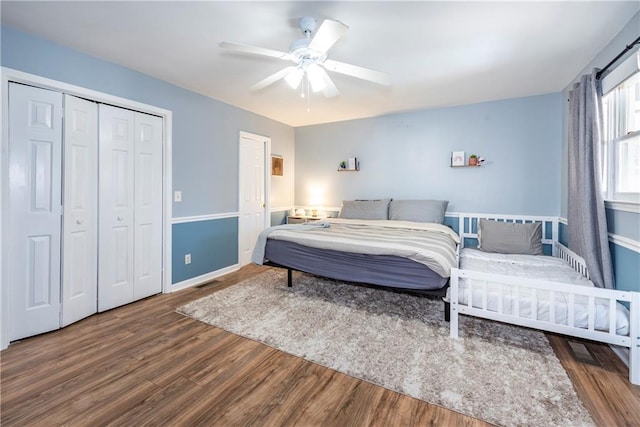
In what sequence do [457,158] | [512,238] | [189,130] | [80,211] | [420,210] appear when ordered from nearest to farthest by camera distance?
[80,211] < [512,238] < [189,130] < [420,210] < [457,158]

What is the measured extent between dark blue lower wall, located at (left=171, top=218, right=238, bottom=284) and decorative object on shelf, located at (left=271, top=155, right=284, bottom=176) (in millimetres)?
1197

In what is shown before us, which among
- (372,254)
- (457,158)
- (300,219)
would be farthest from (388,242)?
(300,219)

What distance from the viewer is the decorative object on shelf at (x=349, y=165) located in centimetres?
470

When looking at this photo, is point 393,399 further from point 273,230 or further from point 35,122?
point 35,122

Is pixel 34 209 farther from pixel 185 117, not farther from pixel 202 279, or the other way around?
pixel 202 279

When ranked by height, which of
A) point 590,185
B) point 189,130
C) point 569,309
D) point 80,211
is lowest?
point 569,309

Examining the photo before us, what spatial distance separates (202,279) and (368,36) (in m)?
3.29

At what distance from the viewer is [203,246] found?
3.66 m

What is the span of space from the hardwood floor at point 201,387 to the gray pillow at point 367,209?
2379mm

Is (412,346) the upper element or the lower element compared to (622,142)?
lower

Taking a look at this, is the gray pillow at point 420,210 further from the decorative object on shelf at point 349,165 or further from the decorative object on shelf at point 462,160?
the decorative object on shelf at point 349,165

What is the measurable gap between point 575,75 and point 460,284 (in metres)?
2.61

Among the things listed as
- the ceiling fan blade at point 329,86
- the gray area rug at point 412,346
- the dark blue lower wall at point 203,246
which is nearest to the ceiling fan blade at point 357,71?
the ceiling fan blade at point 329,86

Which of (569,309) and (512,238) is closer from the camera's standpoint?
(569,309)
